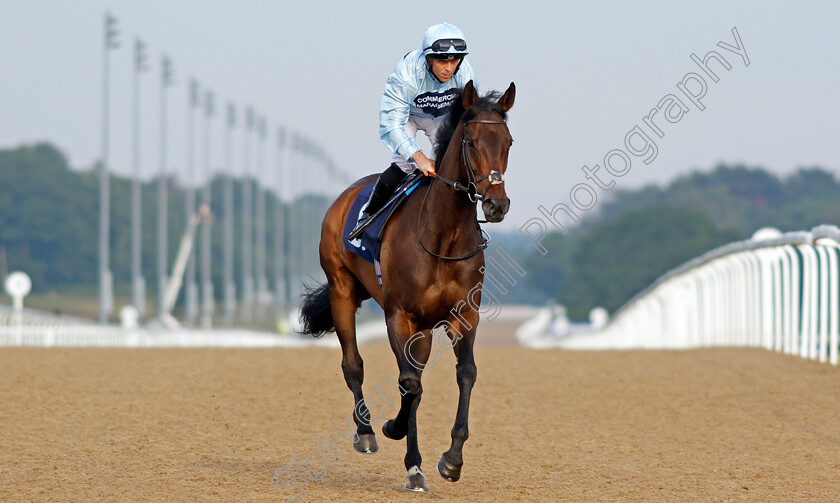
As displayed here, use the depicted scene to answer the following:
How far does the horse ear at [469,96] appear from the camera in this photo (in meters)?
6.90

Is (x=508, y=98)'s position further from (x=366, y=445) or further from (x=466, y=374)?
(x=366, y=445)

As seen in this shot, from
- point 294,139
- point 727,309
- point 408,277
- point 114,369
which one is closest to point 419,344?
point 408,277

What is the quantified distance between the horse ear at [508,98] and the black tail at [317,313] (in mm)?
2831

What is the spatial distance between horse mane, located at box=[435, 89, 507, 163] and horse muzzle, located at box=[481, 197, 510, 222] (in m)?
0.69

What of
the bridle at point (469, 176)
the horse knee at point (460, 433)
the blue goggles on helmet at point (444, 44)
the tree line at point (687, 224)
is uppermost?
the tree line at point (687, 224)

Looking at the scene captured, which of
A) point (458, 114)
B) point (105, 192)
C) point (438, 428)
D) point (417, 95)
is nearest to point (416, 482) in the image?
point (458, 114)

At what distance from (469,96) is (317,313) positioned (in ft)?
9.94

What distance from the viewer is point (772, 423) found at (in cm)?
957

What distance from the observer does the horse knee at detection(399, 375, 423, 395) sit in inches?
280

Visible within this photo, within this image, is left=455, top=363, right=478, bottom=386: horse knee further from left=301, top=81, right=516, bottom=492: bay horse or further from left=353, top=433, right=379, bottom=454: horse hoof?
left=353, top=433, right=379, bottom=454: horse hoof

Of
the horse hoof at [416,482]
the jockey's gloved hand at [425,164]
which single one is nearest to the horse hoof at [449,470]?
the horse hoof at [416,482]

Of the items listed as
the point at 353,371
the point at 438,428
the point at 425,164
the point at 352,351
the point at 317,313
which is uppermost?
the point at 425,164

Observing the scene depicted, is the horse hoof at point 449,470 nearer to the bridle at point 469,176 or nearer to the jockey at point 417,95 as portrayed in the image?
the bridle at point 469,176

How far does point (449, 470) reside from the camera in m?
6.81
